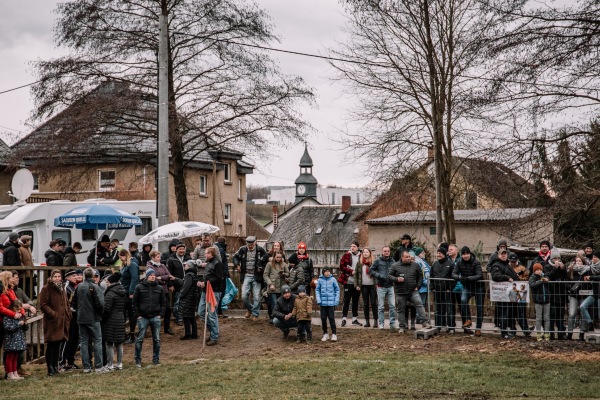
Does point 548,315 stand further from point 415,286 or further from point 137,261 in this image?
point 137,261

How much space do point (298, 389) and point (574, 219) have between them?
1102 centimetres

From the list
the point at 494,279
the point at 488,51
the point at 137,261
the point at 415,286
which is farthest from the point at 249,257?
the point at 488,51

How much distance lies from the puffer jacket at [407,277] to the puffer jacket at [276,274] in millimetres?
2695

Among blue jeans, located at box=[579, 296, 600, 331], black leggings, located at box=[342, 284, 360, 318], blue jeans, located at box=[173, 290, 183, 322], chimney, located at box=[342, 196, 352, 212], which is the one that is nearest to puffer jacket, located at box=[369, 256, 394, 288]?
black leggings, located at box=[342, 284, 360, 318]

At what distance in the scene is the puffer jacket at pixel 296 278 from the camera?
70.1 feet

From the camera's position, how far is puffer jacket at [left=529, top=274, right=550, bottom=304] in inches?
763

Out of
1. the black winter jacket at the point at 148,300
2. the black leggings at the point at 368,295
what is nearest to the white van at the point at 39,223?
the black leggings at the point at 368,295

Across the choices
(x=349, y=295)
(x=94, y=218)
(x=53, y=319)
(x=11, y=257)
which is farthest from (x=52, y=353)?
(x=349, y=295)

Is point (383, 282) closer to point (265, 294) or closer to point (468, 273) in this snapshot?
point (468, 273)

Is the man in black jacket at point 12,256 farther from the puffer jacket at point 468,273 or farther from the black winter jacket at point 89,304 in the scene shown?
the puffer jacket at point 468,273

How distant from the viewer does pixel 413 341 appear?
19.6 m

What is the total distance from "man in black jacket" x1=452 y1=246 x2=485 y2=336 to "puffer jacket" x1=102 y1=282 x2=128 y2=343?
7.47m

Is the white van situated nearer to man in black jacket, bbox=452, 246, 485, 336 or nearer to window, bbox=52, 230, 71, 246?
window, bbox=52, 230, 71, 246

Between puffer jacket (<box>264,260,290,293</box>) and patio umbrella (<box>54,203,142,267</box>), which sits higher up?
patio umbrella (<box>54,203,142,267</box>)
